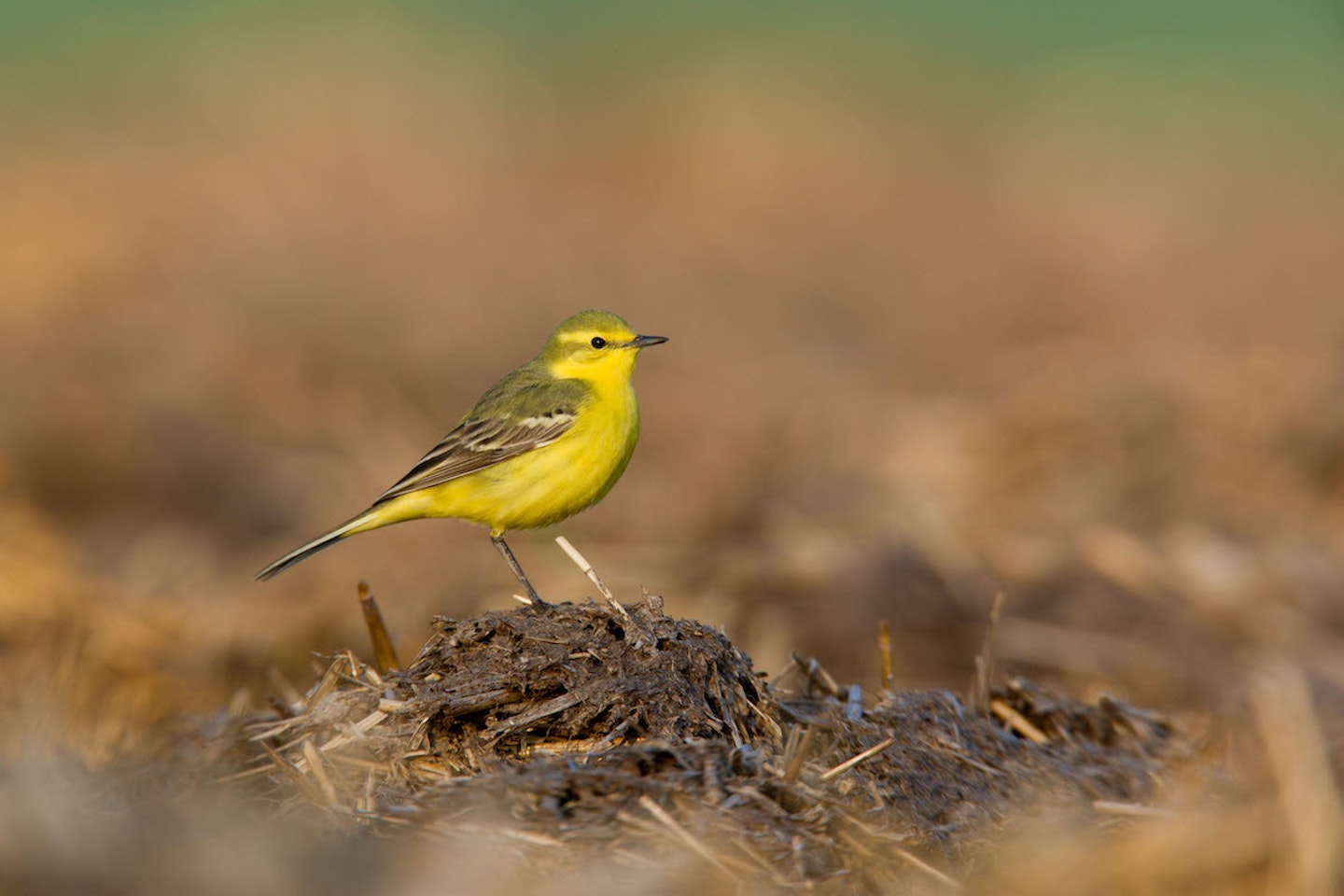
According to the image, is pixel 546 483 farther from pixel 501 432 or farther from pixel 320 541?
pixel 320 541

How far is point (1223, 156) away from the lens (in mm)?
25141

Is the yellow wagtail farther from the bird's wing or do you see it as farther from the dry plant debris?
the dry plant debris

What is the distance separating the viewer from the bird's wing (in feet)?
24.2

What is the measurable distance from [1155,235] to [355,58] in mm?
11640

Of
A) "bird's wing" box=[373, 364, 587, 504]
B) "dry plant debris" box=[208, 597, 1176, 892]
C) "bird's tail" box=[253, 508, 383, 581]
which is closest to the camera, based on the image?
"dry plant debris" box=[208, 597, 1176, 892]

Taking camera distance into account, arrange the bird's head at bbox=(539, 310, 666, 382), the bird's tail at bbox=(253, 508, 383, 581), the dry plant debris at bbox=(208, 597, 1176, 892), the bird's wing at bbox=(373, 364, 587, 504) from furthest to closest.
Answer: the bird's head at bbox=(539, 310, 666, 382) < the bird's wing at bbox=(373, 364, 587, 504) < the bird's tail at bbox=(253, 508, 383, 581) < the dry plant debris at bbox=(208, 597, 1176, 892)

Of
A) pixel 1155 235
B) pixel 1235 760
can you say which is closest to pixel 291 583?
pixel 1235 760

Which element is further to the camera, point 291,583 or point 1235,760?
point 291,583

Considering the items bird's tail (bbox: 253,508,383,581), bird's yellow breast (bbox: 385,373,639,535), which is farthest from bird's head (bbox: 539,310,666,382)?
bird's tail (bbox: 253,508,383,581)

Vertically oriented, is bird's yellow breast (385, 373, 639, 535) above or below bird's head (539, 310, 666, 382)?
below

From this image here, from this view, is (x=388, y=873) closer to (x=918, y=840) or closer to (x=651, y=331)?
(x=918, y=840)

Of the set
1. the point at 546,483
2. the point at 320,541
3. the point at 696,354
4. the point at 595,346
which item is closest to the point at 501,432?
the point at 546,483

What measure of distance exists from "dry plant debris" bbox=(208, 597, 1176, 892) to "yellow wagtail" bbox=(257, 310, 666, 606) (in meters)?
1.81

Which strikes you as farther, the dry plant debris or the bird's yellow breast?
the bird's yellow breast
